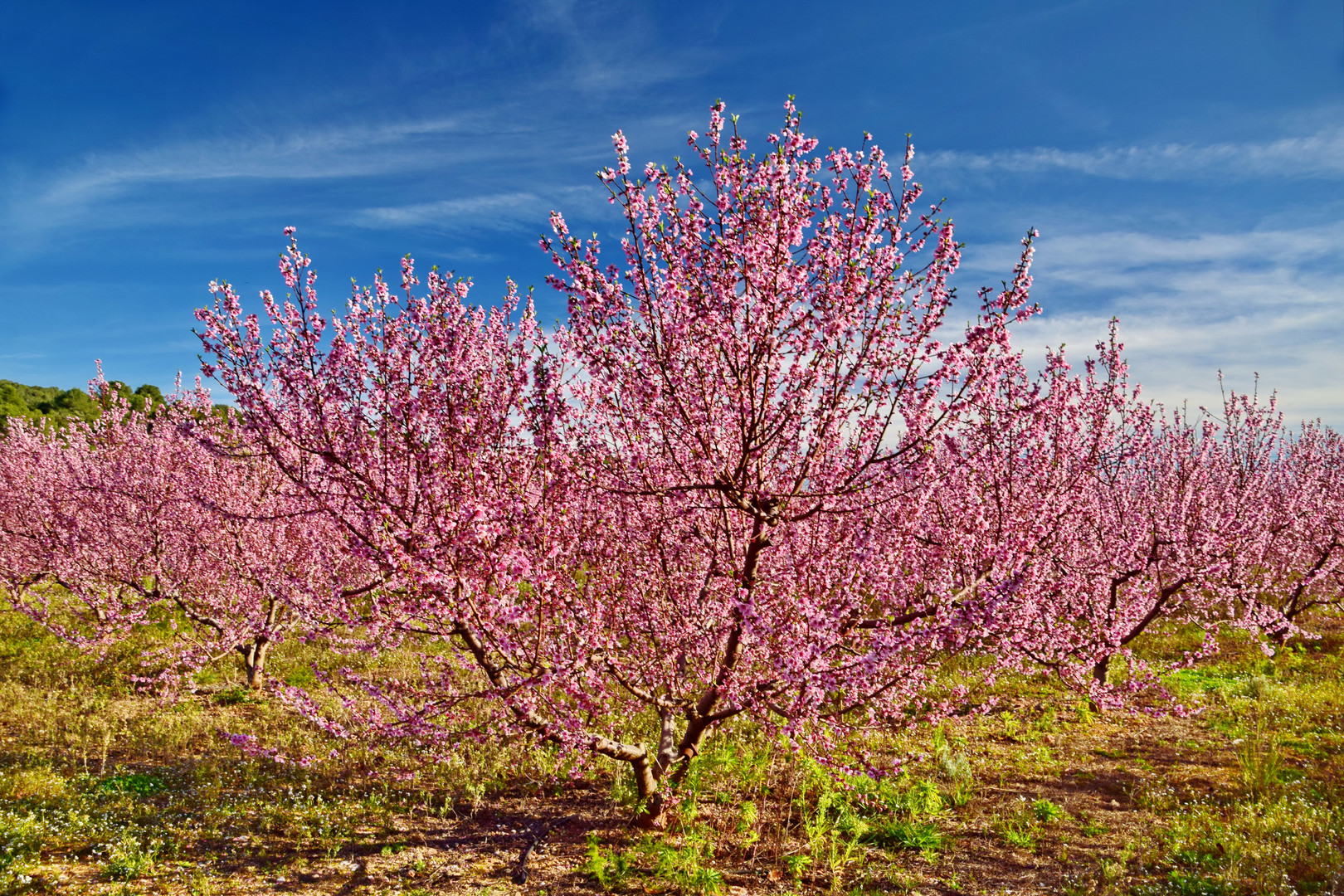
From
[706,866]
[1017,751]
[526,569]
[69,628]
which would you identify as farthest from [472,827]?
[69,628]

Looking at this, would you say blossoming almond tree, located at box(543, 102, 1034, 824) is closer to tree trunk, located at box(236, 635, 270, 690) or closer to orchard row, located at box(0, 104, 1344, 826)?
orchard row, located at box(0, 104, 1344, 826)

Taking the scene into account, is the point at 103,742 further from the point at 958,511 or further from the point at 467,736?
the point at 958,511

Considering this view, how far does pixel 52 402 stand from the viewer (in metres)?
51.2

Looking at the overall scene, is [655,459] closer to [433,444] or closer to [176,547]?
[433,444]

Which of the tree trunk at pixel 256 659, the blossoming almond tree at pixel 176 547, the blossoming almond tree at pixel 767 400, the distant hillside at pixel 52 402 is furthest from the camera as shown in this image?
the distant hillside at pixel 52 402

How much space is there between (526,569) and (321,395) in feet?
7.38

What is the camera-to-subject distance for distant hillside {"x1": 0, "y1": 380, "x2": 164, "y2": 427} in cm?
4262

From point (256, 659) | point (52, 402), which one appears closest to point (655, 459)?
point (256, 659)

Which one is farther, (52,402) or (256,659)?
(52,402)

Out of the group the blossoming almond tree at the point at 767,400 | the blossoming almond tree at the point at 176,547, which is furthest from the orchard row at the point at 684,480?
the blossoming almond tree at the point at 176,547

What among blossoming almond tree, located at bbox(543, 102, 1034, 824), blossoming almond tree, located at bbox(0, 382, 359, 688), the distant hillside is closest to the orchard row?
blossoming almond tree, located at bbox(543, 102, 1034, 824)

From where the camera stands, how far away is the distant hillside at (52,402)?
4262 cm

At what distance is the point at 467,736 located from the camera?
5609mm

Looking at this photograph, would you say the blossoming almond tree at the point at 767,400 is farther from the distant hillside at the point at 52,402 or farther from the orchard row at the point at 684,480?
the distant hillside at the point at 52,402
